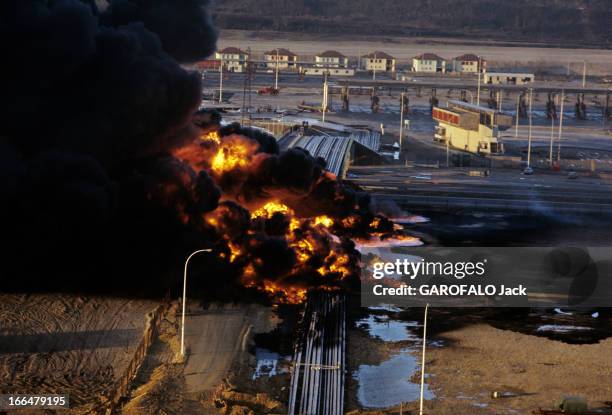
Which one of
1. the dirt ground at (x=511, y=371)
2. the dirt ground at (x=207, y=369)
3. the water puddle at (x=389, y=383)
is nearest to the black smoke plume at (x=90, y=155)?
the dirt ground at (x=207, y=369)

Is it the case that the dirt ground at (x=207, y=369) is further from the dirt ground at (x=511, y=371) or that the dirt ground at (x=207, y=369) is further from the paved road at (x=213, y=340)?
the dirt ground at (x=511, y=371)

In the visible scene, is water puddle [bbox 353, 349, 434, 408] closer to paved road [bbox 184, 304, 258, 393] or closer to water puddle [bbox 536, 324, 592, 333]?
paved road [bbox 184, 304, 258, 393]

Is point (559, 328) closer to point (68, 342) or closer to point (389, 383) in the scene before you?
point (389, 383)

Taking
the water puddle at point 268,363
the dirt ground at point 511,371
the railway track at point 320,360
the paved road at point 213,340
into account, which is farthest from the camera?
the water puddle at point 268,363

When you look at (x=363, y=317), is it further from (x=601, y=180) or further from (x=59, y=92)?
(x=601, y=180)

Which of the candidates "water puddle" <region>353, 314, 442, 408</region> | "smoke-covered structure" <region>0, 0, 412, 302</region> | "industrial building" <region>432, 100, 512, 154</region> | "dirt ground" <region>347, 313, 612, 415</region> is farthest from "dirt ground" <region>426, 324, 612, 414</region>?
"industrial building" <region>432, 100, 512, 154</region>

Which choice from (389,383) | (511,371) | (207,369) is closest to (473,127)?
(511,371)

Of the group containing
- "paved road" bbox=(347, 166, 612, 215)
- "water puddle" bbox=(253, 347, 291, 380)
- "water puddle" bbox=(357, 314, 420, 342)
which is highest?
"water puddle" bbox=(253, 347, 291, 380)
